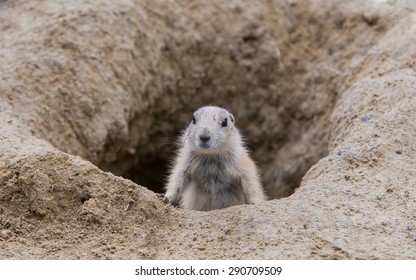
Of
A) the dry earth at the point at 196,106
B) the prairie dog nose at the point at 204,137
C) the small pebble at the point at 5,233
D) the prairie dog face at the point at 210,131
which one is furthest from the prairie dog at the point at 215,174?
the small pebble at the point at 5,233

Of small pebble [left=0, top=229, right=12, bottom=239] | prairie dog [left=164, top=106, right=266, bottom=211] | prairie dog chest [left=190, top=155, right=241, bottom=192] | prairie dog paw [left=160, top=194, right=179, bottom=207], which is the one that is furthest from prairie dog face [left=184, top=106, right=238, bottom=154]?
small pebble [left=0, top=229, right=12, bottom=239]

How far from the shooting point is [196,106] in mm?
9125

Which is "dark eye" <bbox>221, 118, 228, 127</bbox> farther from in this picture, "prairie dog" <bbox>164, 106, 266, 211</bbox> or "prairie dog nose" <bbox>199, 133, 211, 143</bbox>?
"prairie dog nose" <bbox>199, 133, 211, 143</bbox>

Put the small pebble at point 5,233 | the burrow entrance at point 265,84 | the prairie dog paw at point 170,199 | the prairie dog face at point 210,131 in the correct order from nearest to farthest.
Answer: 1. the small pebble at point 5,233
2. the prairie dog paw at point 170,199
3. the prairie dog face at point 210,131
4. the burrow entrance at point 265,84

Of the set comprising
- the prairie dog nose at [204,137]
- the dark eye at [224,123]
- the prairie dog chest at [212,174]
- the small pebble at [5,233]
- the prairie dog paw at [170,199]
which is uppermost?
the dark eye at [224,123]

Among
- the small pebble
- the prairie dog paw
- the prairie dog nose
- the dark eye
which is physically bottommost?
the small pebble

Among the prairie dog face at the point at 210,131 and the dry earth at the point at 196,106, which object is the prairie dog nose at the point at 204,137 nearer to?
the prairie dog face at the point at 210,131

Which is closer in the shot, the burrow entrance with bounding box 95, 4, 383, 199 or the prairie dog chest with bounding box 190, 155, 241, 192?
the prairie dog chest with bounding box 190, 155, 241, 192

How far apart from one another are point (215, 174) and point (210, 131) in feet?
1.77

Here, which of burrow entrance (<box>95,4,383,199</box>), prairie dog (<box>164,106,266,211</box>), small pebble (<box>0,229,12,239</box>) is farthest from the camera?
burrow entrance (<box>95,4,383,199</box>)

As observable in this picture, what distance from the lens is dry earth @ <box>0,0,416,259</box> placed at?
5.14m

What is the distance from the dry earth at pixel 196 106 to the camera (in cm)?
514

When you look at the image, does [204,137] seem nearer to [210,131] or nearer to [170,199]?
[210,131]

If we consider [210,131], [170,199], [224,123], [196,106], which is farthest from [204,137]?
[196,106]
